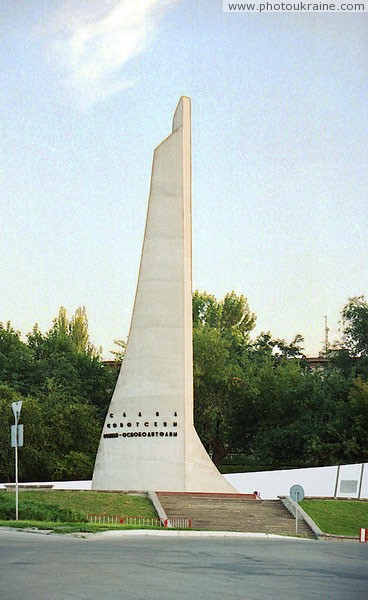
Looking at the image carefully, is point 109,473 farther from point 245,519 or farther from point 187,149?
point 187,149

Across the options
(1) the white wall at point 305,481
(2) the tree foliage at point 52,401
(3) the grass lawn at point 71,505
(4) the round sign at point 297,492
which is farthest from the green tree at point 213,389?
(4) the round sign at point 297,492

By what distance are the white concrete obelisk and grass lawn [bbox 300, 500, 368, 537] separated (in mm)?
4555

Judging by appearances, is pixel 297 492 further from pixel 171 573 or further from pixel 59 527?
pixel 171 573

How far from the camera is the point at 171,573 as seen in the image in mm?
9867

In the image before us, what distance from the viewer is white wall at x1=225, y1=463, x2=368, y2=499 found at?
36.0 metres

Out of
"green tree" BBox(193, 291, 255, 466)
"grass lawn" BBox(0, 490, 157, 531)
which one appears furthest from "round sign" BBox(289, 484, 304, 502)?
"green tree" BBox(193, 291, 255, 466)

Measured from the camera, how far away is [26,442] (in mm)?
43062

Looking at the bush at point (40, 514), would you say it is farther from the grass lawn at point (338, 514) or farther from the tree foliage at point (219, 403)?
the tree foliage at point (219, 403)

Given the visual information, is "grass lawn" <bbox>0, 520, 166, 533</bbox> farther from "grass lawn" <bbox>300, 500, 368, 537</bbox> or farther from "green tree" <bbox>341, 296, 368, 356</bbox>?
"green tree" <bbox>341, 296, 368, 356</bbox>

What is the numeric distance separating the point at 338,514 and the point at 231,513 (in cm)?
348

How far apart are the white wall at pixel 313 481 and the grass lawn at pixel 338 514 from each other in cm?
477

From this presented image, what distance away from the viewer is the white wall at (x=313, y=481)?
Answer: 35969mm

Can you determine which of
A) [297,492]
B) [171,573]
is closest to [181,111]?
[297,492]

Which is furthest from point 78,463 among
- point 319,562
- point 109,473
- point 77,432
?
point 319,562
